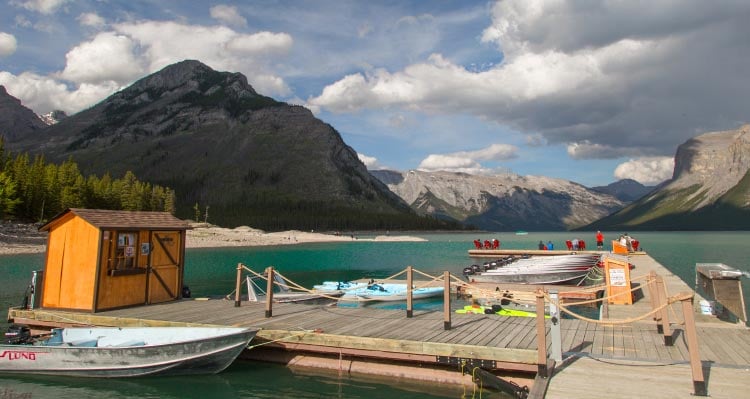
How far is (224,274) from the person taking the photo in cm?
4753

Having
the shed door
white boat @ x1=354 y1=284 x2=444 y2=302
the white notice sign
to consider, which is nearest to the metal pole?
the white notice sign

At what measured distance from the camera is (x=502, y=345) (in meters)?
13.3

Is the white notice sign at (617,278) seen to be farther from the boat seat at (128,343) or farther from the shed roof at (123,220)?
the shed roof at (123,220)

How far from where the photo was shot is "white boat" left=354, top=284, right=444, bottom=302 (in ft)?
95.1

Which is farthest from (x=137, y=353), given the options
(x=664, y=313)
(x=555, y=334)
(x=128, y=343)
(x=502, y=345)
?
(x=664, y=313)

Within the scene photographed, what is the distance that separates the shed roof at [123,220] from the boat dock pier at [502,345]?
3.53m

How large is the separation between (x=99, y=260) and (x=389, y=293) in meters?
17.0

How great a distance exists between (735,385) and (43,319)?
22.9m

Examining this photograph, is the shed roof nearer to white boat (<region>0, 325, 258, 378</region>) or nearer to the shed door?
the shed door

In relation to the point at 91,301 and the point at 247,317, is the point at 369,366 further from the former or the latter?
the point at 91,301

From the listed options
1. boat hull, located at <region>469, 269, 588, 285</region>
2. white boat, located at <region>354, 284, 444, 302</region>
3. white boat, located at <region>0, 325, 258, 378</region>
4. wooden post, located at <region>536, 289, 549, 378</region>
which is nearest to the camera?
wooden post, located at <region>536, 289, 549, 378</region>

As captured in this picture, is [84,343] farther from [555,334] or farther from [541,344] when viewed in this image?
[555,334]

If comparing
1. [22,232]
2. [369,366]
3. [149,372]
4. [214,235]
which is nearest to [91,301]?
[149,372]

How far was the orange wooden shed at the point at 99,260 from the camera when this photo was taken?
18391 mm
